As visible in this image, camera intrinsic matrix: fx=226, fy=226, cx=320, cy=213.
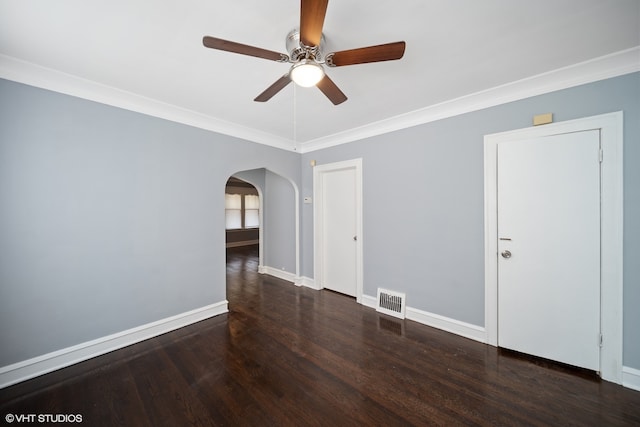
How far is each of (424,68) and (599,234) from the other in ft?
6.60

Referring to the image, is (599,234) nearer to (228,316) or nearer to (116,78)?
(228,316)

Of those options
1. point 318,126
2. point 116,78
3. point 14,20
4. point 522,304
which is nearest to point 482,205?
point 522,304

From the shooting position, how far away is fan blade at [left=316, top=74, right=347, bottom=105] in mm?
1627

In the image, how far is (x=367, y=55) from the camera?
1371 mm

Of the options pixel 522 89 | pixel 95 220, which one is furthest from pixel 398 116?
pixel 95 220

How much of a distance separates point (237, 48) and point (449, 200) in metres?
2.51

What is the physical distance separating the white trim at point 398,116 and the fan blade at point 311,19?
75.4 inches

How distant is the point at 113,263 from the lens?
2307 mm

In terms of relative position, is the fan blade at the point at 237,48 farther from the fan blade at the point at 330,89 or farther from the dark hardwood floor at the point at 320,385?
the dark hardwood floor at the point at 320,385

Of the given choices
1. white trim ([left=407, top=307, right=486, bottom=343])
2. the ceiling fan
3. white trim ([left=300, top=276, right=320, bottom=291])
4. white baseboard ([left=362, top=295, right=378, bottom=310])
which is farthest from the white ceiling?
white trim ([left=300, top=276, right=320, bottom=291])

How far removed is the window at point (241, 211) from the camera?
8334 mm

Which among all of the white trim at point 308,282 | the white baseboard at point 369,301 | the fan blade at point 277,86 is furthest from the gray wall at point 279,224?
the fan blade at point 277,86

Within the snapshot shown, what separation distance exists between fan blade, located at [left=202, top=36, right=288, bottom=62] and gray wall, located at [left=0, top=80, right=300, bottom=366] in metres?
1.82

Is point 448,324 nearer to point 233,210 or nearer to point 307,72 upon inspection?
point 307,72
